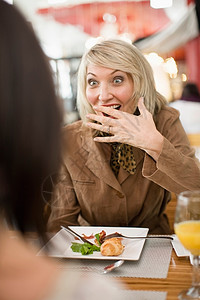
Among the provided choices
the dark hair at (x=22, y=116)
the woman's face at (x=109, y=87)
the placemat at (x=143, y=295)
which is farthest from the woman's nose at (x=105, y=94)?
the dark hair at (x=22, y=116)

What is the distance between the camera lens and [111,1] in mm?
8883

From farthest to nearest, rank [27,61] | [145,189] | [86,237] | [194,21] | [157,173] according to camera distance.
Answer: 1. [194,21]
2. [145,189]
3. [157,173]
4. [86,237]
5. [27,61]

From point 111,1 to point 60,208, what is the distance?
769cm

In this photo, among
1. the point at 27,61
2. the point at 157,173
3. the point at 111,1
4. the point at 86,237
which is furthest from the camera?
the point at 111,1

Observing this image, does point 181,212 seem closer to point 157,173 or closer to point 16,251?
point 16,251

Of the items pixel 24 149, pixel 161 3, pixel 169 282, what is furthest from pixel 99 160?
pixel 161 3

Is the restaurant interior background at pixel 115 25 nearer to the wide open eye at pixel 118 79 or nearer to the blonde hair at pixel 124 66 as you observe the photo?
the blonde hair at pixel 124 66

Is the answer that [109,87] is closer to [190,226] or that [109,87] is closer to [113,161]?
[113,161]

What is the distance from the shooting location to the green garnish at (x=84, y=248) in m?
1.33

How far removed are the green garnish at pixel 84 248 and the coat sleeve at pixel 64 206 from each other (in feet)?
1.47

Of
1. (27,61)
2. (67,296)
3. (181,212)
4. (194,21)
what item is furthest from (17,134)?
(194,21)

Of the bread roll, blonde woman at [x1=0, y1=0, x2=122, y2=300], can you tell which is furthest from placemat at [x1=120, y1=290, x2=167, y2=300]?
blonde woman at [x1=0, y1=0, x2=122, y2=300]

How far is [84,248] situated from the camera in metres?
1.33

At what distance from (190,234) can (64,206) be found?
0.89 metres
